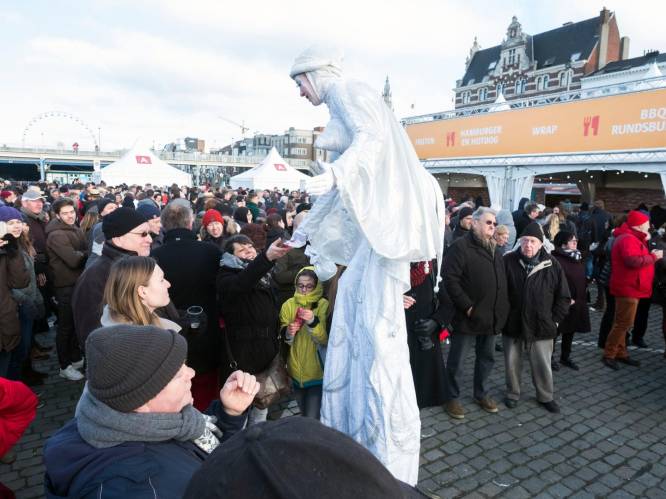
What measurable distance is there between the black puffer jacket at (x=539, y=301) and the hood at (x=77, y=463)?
3.98m

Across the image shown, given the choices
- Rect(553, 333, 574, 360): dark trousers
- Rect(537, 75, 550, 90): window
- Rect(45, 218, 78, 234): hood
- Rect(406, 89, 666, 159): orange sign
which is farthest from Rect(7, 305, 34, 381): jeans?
Rect(537, 75, 550, 90): window

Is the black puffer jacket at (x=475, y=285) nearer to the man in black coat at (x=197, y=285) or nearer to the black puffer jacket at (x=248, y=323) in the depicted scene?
the black puffer jacket at (x=248, y=323)

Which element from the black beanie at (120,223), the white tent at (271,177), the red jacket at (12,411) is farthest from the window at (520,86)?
the red jacket at (12,411)

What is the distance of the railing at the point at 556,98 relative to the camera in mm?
11632

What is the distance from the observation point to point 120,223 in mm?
3029

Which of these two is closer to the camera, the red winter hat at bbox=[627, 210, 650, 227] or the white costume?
the white costume

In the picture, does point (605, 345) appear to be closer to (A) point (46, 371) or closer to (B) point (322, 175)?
(B) point (322, 175)

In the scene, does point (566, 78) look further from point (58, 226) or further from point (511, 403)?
point (58, 226)

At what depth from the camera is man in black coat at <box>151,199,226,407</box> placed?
3.30m

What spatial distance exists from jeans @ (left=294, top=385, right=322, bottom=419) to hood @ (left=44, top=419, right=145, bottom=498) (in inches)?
85.6

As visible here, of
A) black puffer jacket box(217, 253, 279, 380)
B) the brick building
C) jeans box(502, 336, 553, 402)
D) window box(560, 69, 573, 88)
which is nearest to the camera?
black puffer jacket box(217, 253, 279, 380)

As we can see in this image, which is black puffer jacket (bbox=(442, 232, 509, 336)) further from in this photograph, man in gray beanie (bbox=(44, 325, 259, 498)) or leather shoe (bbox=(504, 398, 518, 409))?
man in gray beanie (bbox=(44, 325, 259, 498))

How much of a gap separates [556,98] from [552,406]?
1252 cm

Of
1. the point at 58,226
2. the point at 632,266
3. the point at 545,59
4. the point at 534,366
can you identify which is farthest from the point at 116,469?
the point at 545,59
